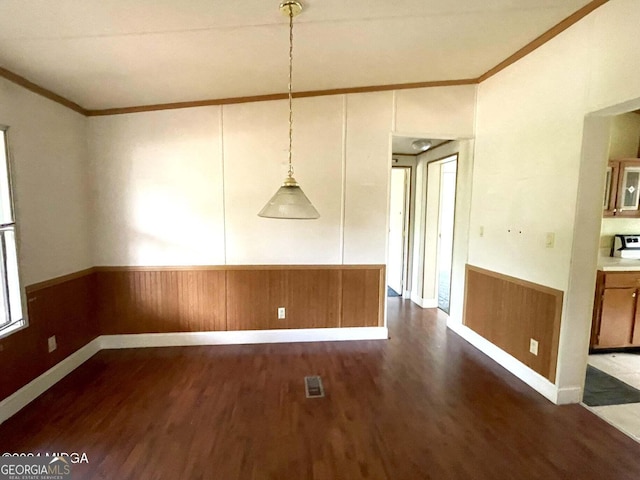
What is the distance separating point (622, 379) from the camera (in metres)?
2.69

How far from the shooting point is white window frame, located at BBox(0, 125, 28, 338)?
7.21ft

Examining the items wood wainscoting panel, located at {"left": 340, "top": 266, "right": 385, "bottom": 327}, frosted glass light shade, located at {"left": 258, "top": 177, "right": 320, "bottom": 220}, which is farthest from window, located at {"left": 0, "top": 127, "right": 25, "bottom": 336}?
wood wainscoting panel, located at {"left": 340, "top": 266, "right": 385, "bottom": 327}

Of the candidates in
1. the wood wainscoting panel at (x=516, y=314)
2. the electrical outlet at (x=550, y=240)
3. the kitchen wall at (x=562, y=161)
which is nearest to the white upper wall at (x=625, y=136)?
the kitchen wall at (x=562, y=161)

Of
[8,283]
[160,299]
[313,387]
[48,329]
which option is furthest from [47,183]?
[313,387]

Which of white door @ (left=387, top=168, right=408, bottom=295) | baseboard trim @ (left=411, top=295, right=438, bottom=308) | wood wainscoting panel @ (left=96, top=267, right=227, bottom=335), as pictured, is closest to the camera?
wood wainscoting panel @ (left=96, top=267, right=227, bottom=335)

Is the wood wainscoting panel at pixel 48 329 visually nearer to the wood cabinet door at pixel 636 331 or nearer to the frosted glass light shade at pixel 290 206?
the frosted glass light shade at pixel 290 206

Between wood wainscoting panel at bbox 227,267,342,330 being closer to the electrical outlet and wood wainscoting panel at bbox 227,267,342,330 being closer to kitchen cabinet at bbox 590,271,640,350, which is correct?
the electrical outlet

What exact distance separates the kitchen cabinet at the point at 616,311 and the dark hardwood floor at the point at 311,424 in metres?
1.13

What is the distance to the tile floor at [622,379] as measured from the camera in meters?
2.14

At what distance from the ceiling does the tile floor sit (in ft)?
9.27

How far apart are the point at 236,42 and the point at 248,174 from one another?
132 centimetres

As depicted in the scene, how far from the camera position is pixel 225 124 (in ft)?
10.4

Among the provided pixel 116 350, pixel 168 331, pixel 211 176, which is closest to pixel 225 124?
pixel 211 176

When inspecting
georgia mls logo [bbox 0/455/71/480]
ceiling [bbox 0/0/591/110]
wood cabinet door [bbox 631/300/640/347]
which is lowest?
georgia mls logo [bbox 0/455/71/480]
